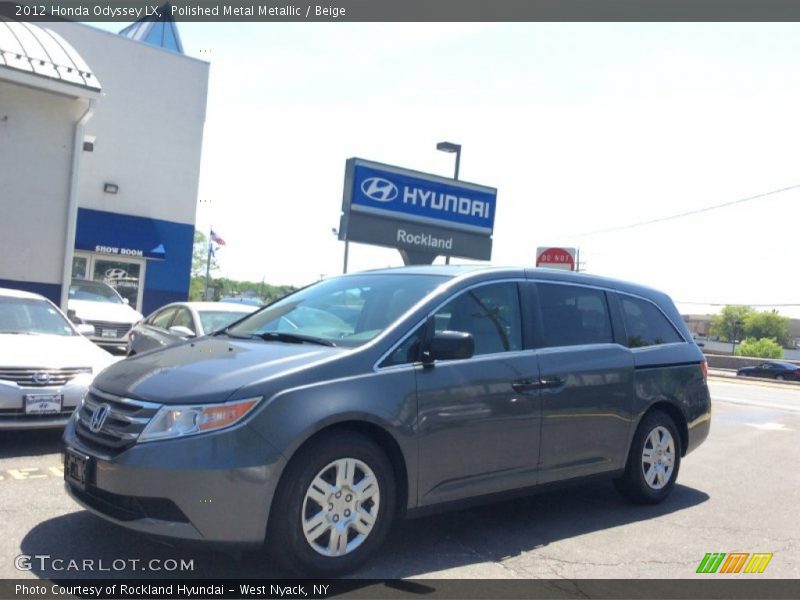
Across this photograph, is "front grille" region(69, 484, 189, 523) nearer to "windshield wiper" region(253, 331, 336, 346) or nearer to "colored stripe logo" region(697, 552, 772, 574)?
"windshield wiper" region(253, 331, 336, 346)

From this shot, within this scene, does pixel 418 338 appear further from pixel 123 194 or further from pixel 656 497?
pixel 123 194

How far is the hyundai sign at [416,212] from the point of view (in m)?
18.7

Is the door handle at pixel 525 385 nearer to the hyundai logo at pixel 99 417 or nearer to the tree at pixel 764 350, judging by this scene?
the hyundai logo at pixel 99 417

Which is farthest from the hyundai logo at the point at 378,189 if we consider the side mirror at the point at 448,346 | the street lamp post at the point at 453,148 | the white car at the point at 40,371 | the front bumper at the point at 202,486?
the front bumper at the point at 202,486

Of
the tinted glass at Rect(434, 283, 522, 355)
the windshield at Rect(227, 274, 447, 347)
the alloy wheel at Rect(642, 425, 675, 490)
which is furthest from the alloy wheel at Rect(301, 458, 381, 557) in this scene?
the alloy wheel at Rect(642, 425, 675, 490)

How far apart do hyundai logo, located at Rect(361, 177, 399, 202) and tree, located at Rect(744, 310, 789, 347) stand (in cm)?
9812

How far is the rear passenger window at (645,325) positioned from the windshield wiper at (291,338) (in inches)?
107

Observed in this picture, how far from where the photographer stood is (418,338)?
189 inches

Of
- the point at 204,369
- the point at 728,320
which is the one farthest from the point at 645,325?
the point at 728,320

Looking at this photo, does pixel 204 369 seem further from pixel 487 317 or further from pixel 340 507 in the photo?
pixel 487 317

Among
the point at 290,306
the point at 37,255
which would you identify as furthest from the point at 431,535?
the point at 37,255

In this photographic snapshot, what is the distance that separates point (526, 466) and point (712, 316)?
4818 inches

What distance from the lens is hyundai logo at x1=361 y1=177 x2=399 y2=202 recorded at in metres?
18.7

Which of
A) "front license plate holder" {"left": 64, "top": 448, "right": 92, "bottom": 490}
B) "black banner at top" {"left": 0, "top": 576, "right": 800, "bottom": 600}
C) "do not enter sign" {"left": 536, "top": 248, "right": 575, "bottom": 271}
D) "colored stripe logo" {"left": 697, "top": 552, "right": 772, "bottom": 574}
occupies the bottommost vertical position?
"black banner at top" {"left": 0, "top": 576, "right": 800, "bottom": 600}
